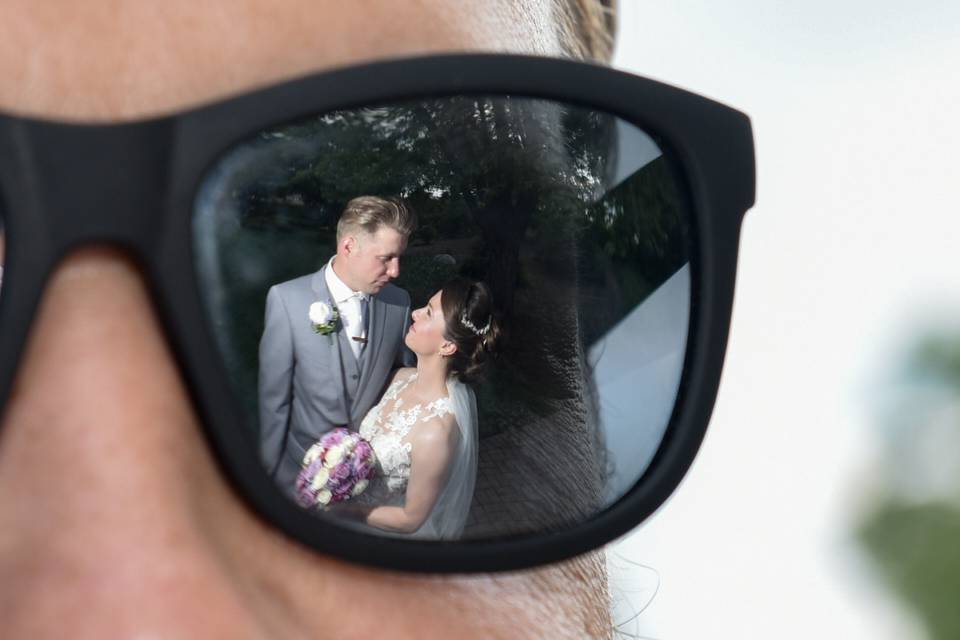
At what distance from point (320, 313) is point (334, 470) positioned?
10 cm

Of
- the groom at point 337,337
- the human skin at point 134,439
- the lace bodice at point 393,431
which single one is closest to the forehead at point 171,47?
the human skin at point 134,439

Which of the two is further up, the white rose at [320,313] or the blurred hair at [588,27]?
the blurred hair at [588,27]

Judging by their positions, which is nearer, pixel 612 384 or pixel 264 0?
pixel 264 0

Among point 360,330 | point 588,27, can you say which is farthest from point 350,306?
point 588,27

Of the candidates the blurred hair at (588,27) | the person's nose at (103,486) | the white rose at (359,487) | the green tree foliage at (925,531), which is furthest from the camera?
the green tree foliage at (925,531)

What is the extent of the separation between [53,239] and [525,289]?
318mm

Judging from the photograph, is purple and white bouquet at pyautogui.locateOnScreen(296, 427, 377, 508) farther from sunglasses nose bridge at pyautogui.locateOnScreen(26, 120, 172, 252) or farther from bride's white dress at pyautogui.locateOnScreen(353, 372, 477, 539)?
sunglasses nose bridge at pyautogui.locateOnScreen(26, 120, 172, 252)

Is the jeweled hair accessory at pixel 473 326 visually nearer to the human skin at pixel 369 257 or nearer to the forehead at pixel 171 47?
the human skin at pixel 369 257

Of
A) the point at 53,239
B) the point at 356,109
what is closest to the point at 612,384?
the point at 356,109

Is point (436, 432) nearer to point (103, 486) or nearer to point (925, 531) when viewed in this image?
point (103, 486)

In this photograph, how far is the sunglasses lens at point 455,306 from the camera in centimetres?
64

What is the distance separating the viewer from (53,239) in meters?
0.58

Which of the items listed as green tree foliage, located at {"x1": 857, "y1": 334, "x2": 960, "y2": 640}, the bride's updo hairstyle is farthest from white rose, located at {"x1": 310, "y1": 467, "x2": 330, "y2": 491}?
green tree foliage, located at {"x1": 857, "y1": 334, "x2": 960, "y2": 640}

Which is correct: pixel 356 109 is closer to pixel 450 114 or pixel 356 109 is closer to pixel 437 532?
pixel 450 114
